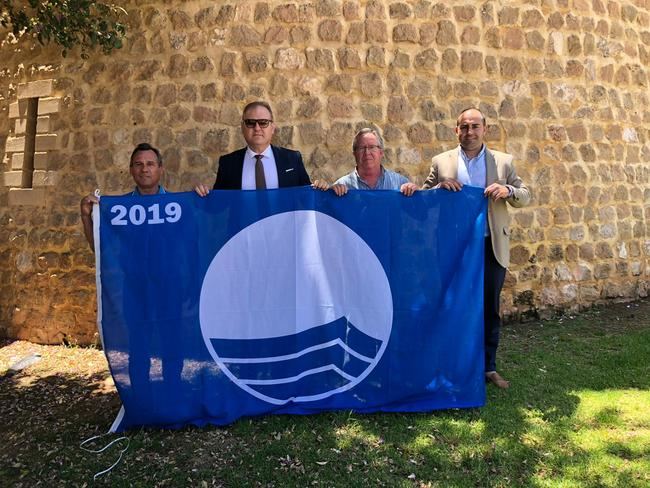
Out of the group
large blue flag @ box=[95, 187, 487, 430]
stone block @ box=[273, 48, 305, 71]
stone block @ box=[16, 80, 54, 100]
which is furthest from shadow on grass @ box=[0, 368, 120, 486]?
stone block @ box=[273, 48, 305, 71]

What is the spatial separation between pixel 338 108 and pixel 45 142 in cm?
337

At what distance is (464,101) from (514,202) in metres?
2.34

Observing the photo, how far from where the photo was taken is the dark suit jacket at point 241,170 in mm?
3816

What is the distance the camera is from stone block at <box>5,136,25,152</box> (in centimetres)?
611

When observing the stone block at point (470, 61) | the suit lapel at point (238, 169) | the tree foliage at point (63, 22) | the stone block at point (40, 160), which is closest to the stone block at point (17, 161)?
the stone block at point (40, 160)

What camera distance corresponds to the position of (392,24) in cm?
553

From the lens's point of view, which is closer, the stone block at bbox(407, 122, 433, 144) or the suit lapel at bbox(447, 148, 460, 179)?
the suit lapel at bbox(447, 148, 460, 179)

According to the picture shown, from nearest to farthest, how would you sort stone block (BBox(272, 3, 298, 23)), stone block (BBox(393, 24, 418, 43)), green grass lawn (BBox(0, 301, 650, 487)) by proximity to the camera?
green grass lawn (BBox(0, 301, 650, 487)) → stone block (BBox(272, 3, 298, 23)) → stone block (BBox(393, 24, 418, 43))

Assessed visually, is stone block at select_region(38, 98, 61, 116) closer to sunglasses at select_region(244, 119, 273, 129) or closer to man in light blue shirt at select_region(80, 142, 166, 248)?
man in light blue shirt at select_region(80, 142, 166, 248)

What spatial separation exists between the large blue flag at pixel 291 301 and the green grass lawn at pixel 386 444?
0.59 ft

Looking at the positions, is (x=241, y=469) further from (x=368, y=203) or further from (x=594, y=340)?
(x=594, y=340)

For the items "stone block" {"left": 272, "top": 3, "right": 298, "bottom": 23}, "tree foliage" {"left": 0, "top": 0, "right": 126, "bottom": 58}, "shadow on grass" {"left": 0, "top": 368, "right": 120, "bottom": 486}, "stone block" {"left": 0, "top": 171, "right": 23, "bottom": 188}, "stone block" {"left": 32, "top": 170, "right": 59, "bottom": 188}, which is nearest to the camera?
Answer: "shadow on grass" {"left": 0, "top": 368, "right": 120, "bottom": 486}

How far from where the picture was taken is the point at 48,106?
595cm

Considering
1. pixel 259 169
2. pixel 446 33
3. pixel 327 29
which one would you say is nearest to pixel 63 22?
pixel 259 169
